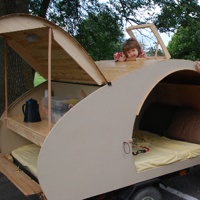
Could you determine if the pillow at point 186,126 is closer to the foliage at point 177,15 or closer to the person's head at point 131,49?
the person's head at point 131,49

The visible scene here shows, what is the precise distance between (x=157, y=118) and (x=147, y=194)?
202 centimetres

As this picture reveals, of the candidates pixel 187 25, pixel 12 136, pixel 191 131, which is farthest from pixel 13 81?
pixel 187 25

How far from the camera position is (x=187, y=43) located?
38.7 ft

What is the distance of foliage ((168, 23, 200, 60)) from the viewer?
10148 mm

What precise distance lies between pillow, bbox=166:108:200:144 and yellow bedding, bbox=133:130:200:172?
0.13 m

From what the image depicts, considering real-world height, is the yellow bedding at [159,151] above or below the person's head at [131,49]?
below

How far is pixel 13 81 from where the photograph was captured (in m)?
7.47

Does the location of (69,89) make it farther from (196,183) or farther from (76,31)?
(76,31)

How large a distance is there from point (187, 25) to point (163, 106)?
197 inches

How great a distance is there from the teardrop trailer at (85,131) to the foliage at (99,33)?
5763 millimetres

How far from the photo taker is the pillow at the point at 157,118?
578cm

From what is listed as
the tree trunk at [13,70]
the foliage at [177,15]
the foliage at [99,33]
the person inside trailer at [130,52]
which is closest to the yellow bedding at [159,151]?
the person inside trailer at [130,52]

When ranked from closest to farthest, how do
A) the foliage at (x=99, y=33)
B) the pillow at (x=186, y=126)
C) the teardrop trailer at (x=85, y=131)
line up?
1. the teardrop trailer at (x=85, y=131)
2. the pillow at (x=186, y=126)
3. the foliage at (x=99, y=33)

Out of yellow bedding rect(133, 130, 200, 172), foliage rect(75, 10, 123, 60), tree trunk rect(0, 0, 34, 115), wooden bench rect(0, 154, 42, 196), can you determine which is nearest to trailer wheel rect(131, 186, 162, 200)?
yellow bedding rect(133, 130, 200, 172)
